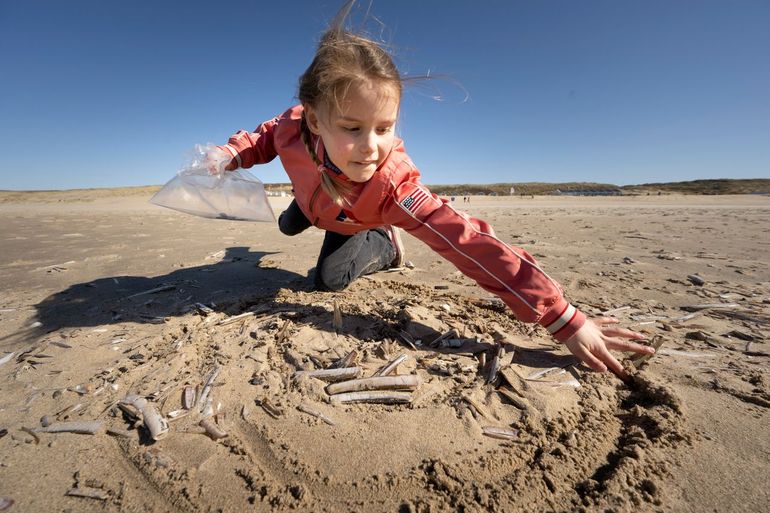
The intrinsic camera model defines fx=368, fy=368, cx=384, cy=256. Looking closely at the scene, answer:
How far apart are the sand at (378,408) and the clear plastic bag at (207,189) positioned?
2.75 ft

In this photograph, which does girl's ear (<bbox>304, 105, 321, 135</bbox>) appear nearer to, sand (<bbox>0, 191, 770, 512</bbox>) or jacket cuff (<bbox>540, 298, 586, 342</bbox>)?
sand (<bbox>0, 191, 770, 512</bbox>)

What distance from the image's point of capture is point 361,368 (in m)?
1.87

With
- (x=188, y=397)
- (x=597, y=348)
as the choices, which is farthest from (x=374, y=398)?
(x=597, y=348)

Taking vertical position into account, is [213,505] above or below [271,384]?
below

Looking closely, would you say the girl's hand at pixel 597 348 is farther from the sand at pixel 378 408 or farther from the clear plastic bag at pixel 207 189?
the clear plastic bag at pixel 207 189

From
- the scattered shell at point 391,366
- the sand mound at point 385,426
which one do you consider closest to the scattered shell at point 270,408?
the sand mound at point 385,426

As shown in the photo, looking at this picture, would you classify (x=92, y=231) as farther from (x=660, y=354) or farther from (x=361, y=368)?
(x=660, y=354)

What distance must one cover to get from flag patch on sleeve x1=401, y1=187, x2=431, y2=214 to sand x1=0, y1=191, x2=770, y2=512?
2.31 feet

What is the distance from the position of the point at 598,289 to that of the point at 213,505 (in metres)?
3.34

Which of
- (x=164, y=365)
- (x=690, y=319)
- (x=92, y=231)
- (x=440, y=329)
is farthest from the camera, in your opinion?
(x=92, y=231)

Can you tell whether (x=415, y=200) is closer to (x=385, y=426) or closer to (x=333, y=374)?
(x=333, y=374)

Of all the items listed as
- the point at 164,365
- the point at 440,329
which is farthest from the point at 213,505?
the point at 440,329

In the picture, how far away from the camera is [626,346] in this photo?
78.0 inches

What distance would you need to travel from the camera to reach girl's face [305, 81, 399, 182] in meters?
1.98
